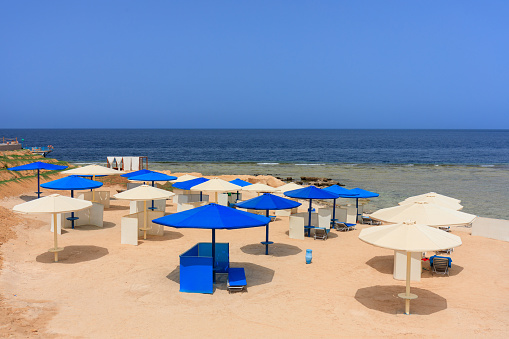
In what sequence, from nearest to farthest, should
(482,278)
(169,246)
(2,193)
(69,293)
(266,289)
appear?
1. (69,293)
2. (266,289)
3. (482,278)
4. (169,246)
5. (2,193)

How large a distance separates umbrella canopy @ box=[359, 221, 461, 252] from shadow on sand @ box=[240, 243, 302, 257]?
4986mm

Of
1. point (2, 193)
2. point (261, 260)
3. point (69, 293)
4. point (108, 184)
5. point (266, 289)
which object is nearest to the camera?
point (69, 293)

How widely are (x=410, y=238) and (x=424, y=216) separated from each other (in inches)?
153

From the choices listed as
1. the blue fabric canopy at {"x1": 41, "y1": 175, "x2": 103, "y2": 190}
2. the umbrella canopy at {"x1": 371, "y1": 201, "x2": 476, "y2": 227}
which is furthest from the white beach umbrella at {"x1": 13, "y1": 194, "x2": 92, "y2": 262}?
the umbrella canopy at {"x1": 371, "y1": 201, "x2": 476, "y2": 227}

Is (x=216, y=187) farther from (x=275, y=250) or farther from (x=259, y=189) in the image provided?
(x=275, y=250)

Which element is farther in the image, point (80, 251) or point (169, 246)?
point (169, 246)

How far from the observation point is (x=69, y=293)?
9.52 metres

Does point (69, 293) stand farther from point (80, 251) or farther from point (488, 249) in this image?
point (488, 249)

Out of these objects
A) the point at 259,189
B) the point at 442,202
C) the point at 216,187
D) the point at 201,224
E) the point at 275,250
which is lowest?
the point at 275,250

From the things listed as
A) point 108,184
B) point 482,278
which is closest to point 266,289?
point 482,278

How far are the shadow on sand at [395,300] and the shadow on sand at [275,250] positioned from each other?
369 cm

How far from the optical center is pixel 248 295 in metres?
9.76

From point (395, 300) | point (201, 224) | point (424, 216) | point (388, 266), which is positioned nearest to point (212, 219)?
point (201, 224)

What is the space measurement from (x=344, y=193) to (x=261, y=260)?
6.89m
